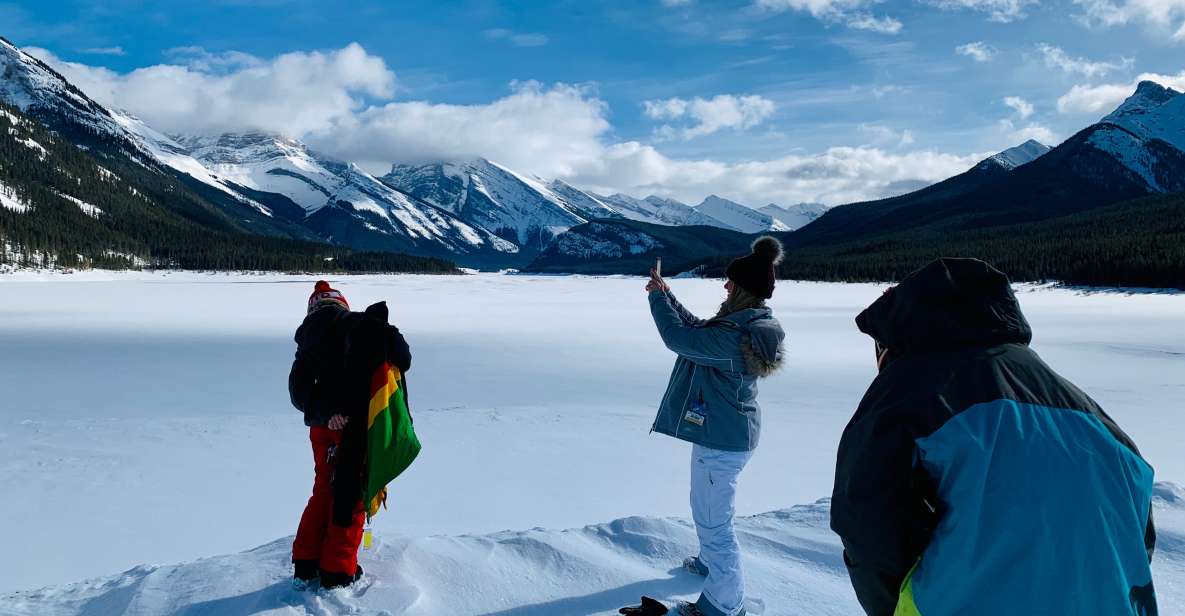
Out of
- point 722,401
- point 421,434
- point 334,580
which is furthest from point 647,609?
point 421,434

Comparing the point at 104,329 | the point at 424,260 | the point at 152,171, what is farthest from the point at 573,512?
the point at 152,171

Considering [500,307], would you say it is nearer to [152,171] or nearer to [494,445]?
[494,445]

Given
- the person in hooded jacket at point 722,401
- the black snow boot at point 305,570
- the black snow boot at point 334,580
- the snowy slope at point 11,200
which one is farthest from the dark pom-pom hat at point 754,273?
the snowy slope at point 11,200

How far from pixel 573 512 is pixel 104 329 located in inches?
752

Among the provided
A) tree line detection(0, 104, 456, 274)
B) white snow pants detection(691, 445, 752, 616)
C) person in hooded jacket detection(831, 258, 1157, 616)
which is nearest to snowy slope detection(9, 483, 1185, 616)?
white snow pants detection(691, 445, 752, 616)

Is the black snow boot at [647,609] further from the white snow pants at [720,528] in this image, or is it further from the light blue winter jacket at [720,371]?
the light blue winter jacket at [720,371]

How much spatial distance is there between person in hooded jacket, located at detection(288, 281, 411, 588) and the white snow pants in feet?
5.89

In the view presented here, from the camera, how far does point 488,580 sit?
3824 millimetres

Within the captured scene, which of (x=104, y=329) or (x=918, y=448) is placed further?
(x=104, y=329)

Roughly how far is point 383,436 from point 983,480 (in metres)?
2.99

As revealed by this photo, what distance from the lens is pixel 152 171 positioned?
7490 inches

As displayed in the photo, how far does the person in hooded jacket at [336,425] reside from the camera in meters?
3.59

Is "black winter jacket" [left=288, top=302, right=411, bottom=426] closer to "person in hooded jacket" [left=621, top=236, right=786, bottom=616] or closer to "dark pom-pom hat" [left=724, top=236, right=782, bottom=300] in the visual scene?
"person in hooded jacket" [left=621, top=236, right=786, bottom=616]

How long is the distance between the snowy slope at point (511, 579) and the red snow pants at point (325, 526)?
183 millimetres
